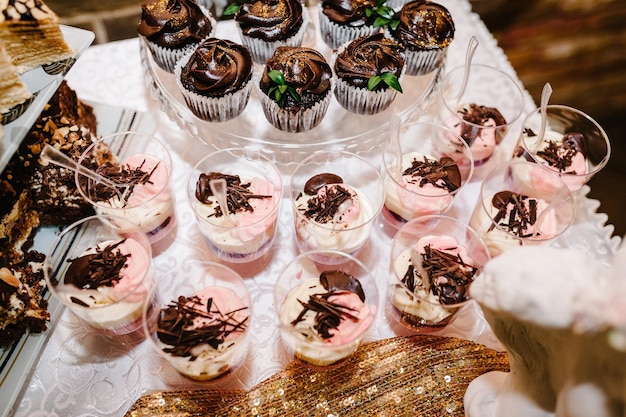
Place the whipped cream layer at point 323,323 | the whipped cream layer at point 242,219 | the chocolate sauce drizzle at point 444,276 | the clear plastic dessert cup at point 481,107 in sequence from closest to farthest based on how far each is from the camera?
the whipped cream layer at point 323,323
the chocolate sauce drizzle at point 444,276
the whipped cream layer at point 242,219
the clear plastic dessert cup at point 481,107

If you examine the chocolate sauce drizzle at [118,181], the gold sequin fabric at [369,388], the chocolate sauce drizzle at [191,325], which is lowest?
the gold sequin fabric at [369,388]

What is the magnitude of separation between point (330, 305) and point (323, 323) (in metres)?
0.06

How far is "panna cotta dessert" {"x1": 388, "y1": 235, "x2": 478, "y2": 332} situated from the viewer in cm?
168

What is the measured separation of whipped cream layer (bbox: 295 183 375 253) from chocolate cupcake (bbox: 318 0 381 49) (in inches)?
32.7

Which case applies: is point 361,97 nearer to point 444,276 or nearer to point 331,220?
point 331,220

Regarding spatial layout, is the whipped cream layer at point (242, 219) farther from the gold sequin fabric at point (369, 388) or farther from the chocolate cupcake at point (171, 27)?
the chocolate cupcake at point (171, 27)

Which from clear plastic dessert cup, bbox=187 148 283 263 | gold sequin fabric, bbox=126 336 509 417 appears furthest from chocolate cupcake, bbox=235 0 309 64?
gold sequin fabric, bbox=126 336 509 417

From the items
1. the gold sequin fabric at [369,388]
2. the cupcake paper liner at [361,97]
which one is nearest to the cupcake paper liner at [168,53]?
the cupcake paper liner at [361,97]

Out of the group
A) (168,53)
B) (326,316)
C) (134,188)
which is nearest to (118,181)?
(134,188)

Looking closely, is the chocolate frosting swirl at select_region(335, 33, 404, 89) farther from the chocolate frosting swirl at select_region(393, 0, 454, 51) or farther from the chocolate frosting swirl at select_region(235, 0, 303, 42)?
the chocolate frosting swirl at select_region(235, 0, 303, 42)

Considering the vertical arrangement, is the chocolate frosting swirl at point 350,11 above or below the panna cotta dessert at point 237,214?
above

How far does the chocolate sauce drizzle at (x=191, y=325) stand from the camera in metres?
1.52

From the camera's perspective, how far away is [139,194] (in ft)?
6.24

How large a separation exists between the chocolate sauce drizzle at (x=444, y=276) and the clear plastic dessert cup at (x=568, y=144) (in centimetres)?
62
